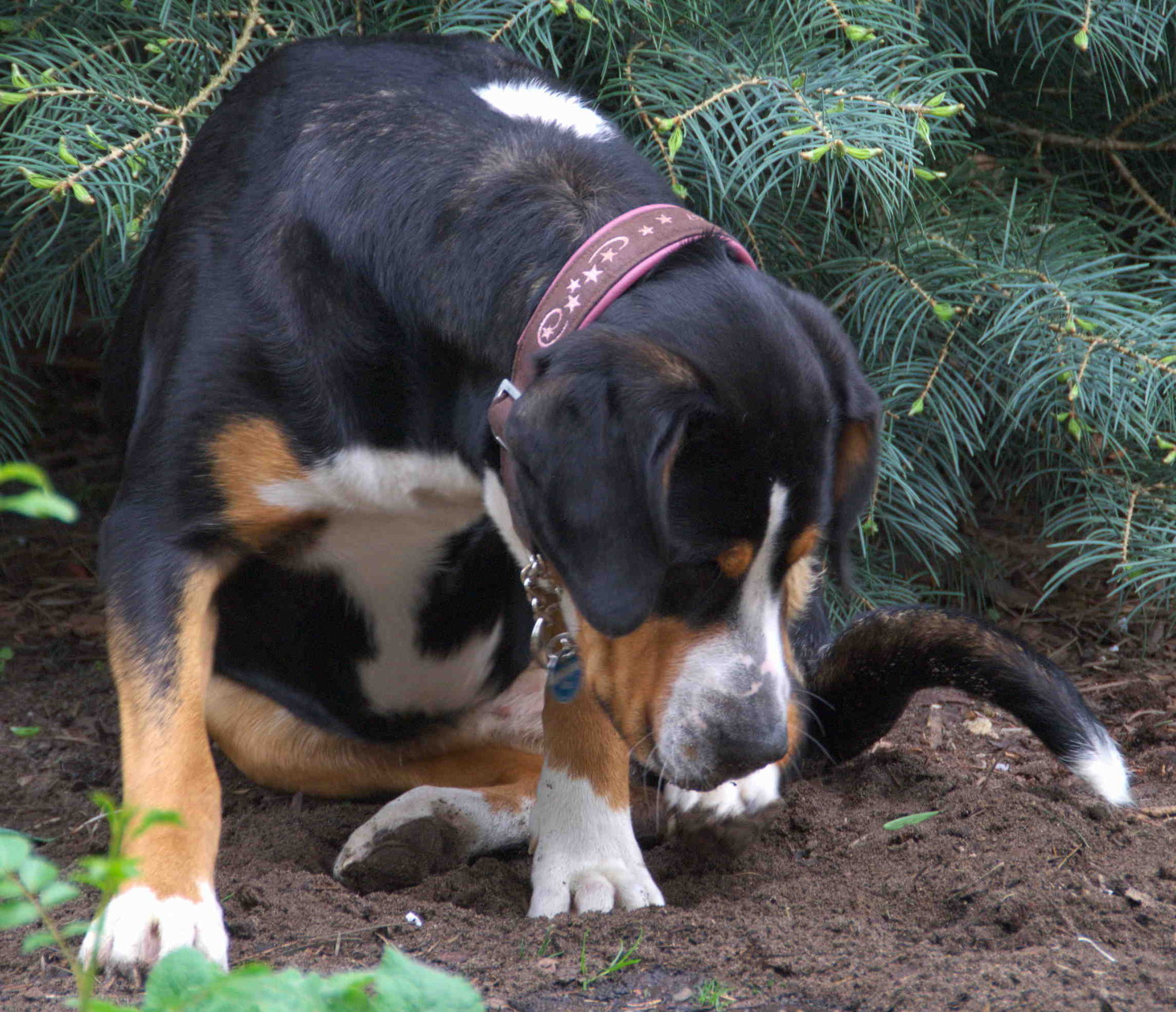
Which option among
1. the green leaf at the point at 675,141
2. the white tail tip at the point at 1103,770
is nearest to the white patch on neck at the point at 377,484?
the green leaf at the point at 675,141

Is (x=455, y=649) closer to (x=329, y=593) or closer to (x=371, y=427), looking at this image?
(x=329, y=593)

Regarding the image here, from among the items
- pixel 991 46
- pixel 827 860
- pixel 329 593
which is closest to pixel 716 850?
pixel 827 860

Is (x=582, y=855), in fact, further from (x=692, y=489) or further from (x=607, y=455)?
(x=607, y=455)

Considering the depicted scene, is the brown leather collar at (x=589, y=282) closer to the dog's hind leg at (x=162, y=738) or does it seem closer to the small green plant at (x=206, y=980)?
the dog's hind leg at (x=162, y=738)


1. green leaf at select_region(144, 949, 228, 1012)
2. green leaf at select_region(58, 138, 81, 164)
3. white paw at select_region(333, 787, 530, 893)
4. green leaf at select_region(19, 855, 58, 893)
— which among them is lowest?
white paw at select_region(333, 787, 530, 893)

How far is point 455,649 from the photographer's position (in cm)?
303

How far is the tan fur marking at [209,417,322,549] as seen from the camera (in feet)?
7.84

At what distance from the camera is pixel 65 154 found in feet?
8.70

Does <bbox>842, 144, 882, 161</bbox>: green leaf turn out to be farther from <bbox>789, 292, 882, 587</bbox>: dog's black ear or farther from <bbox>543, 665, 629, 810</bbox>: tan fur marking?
<bbox>543, 665, 629, 810</bbox>: tan fur marking

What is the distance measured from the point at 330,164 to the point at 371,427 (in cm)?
48

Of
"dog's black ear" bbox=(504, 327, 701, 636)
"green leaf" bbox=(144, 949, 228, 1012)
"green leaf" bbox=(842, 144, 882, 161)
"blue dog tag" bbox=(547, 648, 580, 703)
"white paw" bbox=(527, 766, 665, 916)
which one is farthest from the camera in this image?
"green leaf" bbox=(842, 144, 882, 161)

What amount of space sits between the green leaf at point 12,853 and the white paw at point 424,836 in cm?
140

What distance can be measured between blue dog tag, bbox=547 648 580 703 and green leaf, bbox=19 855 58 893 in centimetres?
123

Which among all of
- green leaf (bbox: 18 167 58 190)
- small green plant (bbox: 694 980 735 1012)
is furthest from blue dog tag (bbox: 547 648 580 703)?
green leaf (bbox: 18 167 58 190)
